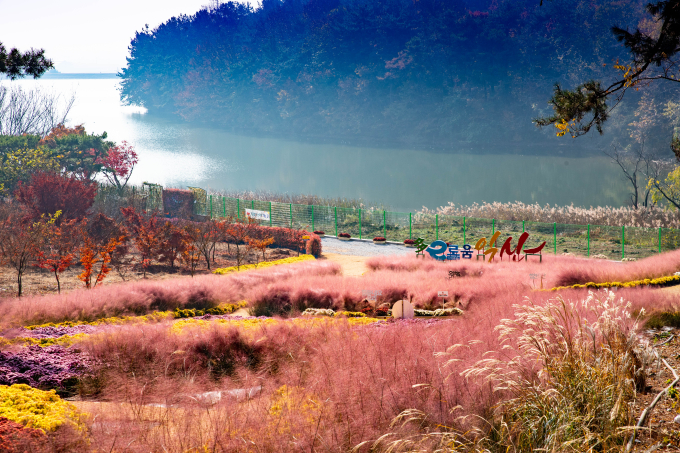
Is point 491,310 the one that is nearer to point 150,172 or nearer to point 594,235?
point 594,235

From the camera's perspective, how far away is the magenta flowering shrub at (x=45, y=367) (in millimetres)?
5500

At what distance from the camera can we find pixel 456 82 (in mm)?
60625

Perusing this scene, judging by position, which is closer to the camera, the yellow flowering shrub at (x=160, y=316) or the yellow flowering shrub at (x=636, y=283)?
the yellow flowering shrub at (x=160, y=316)

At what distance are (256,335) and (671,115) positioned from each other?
50.3 m

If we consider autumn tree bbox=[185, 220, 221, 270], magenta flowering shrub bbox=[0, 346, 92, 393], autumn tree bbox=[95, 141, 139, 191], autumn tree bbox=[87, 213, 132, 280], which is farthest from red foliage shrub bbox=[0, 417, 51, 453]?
autumn tree bbox=[95, 141, 139, 191]

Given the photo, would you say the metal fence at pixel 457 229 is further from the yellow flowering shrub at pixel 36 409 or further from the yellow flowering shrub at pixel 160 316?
the yellow flowering shrub at pixel 36 409

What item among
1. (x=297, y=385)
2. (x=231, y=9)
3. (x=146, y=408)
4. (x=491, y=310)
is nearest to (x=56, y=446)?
(x=146, y=408)

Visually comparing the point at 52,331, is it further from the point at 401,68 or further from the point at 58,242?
the point at 401,68

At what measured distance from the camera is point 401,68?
6269cm

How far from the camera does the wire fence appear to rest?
68.9ft

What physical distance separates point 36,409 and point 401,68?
63.1 meters

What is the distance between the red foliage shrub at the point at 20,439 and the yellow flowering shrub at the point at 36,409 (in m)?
0.07

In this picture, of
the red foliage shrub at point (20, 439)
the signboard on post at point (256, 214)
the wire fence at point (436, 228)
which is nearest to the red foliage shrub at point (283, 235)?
the signboard on post at point (256, 214)

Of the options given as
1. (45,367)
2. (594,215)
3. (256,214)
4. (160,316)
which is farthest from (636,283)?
(594,215)
